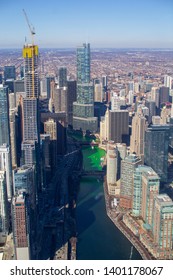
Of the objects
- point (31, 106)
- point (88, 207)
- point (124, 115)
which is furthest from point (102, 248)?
point (124, 115)

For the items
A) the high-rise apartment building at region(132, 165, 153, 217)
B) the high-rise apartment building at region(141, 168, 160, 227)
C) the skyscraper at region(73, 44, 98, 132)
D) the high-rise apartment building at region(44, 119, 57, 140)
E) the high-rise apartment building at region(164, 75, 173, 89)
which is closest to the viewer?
the high-rise apartment building at region(141, 168, 160, 227)

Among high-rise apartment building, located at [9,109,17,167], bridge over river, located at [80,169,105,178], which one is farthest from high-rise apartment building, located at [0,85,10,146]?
bridge over river, located at [80,169,105,178]

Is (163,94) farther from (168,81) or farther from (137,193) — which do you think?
(137,193)

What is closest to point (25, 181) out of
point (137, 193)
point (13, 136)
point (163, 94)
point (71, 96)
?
point (137, 193)

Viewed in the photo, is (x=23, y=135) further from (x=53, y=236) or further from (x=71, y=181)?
(x=53, y=236)

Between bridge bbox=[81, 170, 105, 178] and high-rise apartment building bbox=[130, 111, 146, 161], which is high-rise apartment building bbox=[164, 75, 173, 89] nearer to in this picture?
high-rise apartment building bbox=[130, 111, 146, 161]
